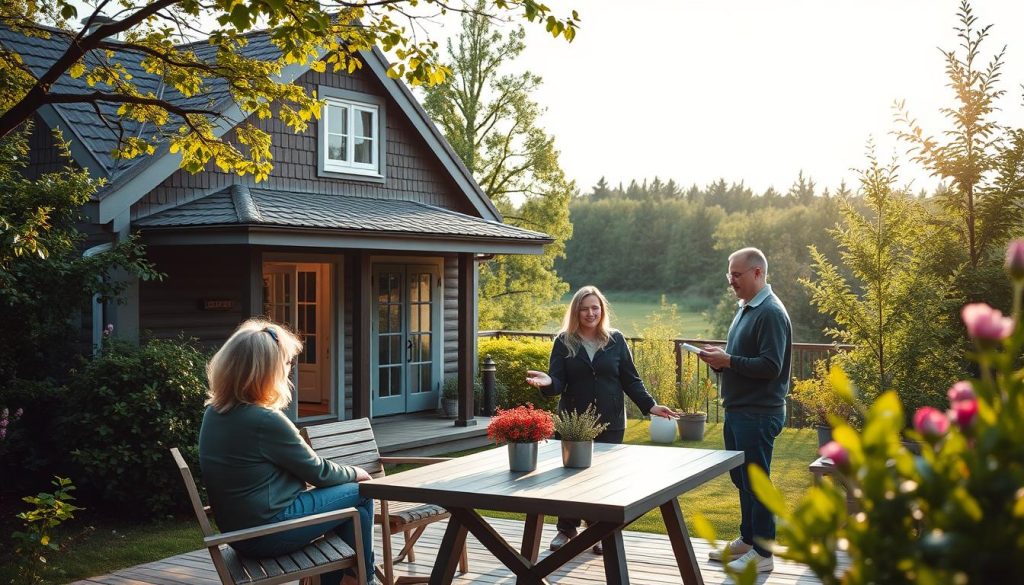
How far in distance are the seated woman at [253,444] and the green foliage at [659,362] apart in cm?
837

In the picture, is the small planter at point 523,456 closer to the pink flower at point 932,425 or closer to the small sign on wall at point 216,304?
the pink flower at point 932,425

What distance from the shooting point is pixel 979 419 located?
131 cm

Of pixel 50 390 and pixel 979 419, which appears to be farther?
pixel 50 390

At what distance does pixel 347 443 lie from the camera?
551 cm

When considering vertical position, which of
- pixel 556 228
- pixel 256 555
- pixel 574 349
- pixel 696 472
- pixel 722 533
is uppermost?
pixel 556 228

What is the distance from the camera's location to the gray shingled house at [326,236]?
9.49 m

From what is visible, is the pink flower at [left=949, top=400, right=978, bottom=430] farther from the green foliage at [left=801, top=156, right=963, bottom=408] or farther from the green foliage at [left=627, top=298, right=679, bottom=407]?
the green foliage at [left=627, top=298, right=679, bottom=407]

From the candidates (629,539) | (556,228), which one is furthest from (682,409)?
(556,228)

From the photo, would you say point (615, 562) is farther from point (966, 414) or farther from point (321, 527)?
point (966, 414)

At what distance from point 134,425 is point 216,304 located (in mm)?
3222

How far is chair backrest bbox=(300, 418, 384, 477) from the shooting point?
5.30 metres

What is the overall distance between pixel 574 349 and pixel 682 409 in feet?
21.7

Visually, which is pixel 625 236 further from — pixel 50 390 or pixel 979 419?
pixel 979 419

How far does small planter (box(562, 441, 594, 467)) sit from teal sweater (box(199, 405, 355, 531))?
3.97ft
